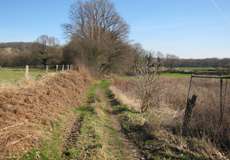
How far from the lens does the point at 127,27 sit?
2015 inches

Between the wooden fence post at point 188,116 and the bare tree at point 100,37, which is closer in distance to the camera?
the wooden fence post at point 188,116

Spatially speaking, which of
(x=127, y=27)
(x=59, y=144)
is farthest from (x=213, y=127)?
(x=127, y=27)

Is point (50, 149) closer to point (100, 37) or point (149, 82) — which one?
point (149, 82)

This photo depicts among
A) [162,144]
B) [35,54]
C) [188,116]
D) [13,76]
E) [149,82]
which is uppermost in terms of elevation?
[35,54]

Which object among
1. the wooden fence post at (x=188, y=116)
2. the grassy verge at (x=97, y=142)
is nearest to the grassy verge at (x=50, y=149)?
the grassy verge at (x=97, y=142)

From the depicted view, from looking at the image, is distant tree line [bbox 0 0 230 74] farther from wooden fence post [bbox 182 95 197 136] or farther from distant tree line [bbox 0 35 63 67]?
wooden fence post [bbox 182 95 197 136]

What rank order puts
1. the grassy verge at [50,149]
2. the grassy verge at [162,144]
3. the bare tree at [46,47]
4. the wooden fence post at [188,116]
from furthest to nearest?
the bare tree at [46,47] → the wooden fence post at [188,116] → the grassy verge at [162,144] → the grassy verge at [50,149]

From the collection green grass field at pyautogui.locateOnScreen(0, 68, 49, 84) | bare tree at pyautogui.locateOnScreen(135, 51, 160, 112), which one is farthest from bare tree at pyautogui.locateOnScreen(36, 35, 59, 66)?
bare tree at pyautogui.locateOnScreen(135, 51, 160, 112)

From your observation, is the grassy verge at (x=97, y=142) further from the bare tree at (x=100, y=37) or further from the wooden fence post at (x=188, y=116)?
the bare tree at (x=100, y=37)

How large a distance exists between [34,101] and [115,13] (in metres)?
42.3

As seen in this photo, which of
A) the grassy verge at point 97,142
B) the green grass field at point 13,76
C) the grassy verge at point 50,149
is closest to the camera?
the grassy verge at point 50,149

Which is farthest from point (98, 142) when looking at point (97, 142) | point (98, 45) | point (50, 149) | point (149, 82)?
point (98, 45)

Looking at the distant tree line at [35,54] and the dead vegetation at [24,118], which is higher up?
the distant tree line at [35,54]

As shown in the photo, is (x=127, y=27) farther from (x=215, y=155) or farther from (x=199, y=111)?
(x=215, y=155)
